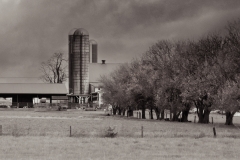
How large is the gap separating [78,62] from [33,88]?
2673 centimetres

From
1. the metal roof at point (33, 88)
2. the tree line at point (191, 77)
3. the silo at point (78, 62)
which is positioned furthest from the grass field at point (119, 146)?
the silo at point (78, 62)

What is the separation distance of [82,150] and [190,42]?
3972 cm

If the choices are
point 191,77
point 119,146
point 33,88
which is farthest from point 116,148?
point 33,88

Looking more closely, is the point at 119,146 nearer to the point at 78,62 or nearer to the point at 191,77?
the point at 191,77

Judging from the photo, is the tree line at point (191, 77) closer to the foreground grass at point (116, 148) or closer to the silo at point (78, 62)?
the foreground grass at point (116, 148)

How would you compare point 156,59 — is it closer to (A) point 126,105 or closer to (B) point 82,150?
(A) point 126,105

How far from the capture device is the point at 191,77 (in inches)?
2205

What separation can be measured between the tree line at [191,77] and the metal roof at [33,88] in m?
49.5

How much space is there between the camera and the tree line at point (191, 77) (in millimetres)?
49656

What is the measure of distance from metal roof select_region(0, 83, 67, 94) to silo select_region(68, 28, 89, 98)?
23.3m

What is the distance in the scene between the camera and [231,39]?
51.6 metres

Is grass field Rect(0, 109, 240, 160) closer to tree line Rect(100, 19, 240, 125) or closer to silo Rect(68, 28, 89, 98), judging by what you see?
tree line Rect(100, 19, 240, 125)

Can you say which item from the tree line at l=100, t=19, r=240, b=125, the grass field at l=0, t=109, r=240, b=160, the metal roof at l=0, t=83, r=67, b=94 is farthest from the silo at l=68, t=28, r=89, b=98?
the grass field at l=0, t=109, r=240, b=160

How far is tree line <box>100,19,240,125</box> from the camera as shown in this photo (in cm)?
4966
